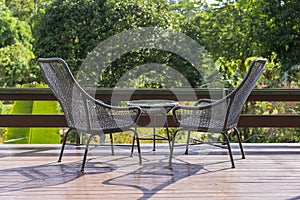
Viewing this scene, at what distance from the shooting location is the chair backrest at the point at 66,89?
315cm

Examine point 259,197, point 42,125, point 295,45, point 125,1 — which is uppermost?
point 125,1

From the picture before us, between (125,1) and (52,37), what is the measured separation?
4.72 feet

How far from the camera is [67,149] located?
4.03m

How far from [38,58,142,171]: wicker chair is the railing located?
776 mm

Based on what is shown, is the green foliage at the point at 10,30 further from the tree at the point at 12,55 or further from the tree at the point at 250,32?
the tree at the point at 250,32

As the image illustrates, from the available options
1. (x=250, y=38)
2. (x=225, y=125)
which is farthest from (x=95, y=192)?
(x=250, y=38)

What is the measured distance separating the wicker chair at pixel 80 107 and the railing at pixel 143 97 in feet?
2.55

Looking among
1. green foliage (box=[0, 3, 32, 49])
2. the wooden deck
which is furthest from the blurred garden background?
green foliage (box=[0, 3, 32, 49])

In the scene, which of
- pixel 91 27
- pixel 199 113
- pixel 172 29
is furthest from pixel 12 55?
pixel 199 113

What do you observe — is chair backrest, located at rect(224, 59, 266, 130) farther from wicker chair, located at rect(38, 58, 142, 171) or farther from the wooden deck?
wicker chair, located at rect(38, 58, 142, 171)

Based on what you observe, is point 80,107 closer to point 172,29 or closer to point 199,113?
point 199,113

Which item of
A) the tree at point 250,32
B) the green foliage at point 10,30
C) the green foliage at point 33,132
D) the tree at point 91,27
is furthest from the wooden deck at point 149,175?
the green foliage at point 10,30

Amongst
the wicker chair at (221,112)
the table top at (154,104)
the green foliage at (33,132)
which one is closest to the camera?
the wicker chair at (221,112)

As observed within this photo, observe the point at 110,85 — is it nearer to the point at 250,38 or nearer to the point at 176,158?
the point at 250,38
